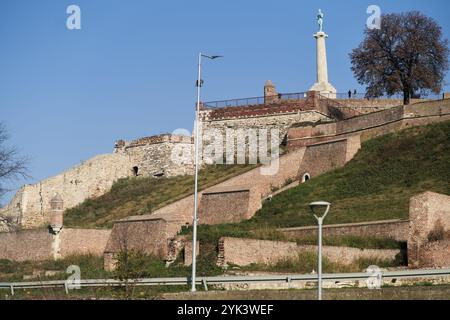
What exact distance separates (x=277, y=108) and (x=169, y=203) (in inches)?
580

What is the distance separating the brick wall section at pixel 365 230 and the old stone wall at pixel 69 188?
18848 mm

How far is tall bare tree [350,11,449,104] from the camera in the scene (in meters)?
56.6

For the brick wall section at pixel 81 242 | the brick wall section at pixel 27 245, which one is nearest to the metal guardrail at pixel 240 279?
the brick wall section at pixel 81 242

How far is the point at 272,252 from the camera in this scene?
34.4 meters

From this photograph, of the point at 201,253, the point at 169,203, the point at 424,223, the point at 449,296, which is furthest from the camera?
the point at 169,203

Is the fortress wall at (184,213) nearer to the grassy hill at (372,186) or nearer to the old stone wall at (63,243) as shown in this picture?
the grassy hill at (372,186)

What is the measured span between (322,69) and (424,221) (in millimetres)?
31309

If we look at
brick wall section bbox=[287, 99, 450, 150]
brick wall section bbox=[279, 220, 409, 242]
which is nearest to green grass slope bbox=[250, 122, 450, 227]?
brick wall section bbox=[287, 99, 450, 150]

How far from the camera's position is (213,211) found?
42938 millimetres

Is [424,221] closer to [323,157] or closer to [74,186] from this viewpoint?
[323,157]

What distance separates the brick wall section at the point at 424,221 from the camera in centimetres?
3189

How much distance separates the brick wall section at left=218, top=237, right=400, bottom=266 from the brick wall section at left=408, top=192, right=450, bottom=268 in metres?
1.69
